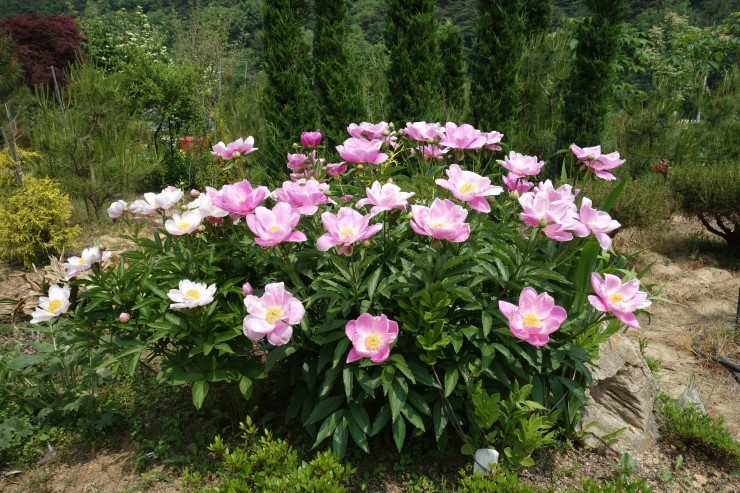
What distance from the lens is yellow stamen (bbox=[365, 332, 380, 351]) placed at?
1.62 meters

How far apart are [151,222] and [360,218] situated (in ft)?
17.3

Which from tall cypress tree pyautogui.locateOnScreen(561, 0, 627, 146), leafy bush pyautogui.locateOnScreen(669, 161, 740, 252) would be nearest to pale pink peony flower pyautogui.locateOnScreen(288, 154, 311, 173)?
leafy bush pyautogui.locateOnScreen(669, 161, 740, 252)

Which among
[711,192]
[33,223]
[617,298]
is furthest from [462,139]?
[711,192]

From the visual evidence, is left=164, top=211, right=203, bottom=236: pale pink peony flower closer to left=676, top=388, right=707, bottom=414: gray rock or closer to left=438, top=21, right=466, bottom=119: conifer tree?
left=676, top=388, right=707, bottom=414: gray rock

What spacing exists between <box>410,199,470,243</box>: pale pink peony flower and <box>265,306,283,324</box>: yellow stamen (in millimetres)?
481

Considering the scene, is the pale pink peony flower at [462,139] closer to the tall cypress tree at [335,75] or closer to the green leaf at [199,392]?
the green leaf at [199,392]

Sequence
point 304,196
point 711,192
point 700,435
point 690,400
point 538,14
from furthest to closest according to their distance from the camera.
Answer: point 538,14 → point 711,192 → point 690,400 → point 700,435 → point 304,196

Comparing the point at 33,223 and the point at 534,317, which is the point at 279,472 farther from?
the point at 33,223

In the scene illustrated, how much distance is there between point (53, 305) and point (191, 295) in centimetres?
62

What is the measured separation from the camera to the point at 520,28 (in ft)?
22.8

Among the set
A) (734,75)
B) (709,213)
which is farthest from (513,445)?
(734,75)

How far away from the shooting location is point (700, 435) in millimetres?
2268

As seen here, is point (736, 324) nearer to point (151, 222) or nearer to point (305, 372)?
point (305, 372)

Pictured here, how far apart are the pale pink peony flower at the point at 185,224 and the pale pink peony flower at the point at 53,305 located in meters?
0.48
